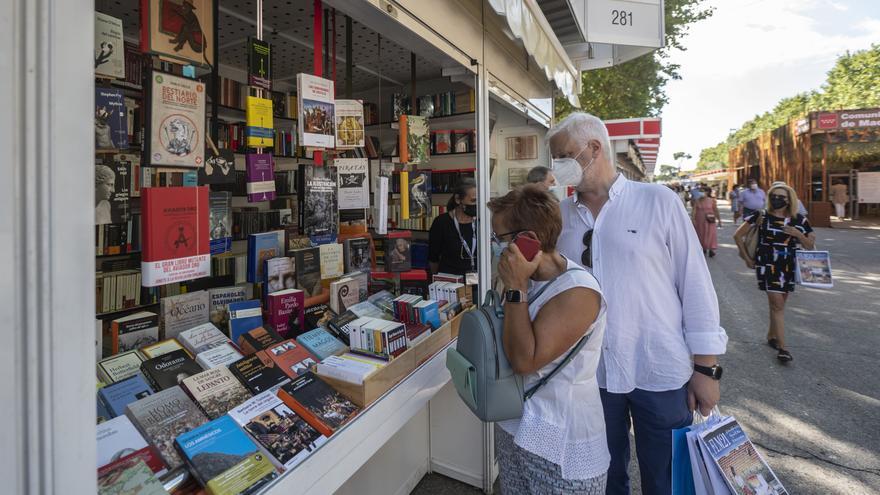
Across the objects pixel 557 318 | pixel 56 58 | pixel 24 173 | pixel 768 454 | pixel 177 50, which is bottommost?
pixel 768 454

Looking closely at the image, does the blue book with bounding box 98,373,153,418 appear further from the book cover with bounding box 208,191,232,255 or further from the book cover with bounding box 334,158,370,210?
the book cover with bounding box 334,158,370,210

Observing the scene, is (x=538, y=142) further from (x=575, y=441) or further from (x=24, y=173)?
(x=24, y=173)

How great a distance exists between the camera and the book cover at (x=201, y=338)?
1659 mm

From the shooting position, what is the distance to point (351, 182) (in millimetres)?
2195

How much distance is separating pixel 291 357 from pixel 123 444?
0.62 metres

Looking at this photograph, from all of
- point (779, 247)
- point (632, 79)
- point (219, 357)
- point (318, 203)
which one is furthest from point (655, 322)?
point (632, 79)

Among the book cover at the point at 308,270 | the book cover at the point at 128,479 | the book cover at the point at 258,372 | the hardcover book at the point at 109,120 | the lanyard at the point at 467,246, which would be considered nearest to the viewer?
the book cover at the point at 128,479

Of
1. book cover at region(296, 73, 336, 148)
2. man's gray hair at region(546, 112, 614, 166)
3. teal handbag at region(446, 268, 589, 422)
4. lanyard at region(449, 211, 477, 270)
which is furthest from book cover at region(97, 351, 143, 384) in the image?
lanyard at region(449, 211, 477, 270)

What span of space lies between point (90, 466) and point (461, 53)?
2272 mm

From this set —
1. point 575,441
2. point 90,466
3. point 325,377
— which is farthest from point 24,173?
point 575,441

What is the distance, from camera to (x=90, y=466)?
831mm

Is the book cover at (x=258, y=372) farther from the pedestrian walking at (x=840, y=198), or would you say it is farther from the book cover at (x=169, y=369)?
the pedestrian walking at (x=840, y=198)

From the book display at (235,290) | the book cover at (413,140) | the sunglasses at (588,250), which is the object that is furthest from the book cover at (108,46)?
the sunglasses at (588,250)

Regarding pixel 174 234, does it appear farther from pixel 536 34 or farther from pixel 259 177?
pixel 536 34
